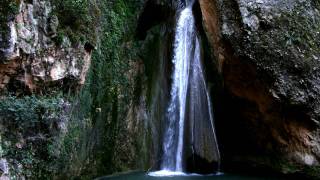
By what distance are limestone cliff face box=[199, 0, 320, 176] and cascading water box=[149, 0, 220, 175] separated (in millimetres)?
600

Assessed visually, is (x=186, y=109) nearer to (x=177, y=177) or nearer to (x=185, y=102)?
(x=185, y=102)

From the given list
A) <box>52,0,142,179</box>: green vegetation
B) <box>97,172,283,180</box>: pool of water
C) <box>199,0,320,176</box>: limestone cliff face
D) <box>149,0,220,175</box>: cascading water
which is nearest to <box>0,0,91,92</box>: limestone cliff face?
<box>52,0,142,179</box>: green vegetation

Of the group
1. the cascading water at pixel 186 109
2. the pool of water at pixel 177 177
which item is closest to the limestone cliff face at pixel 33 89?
the pool of water at pixel 177 177

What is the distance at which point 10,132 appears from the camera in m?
7.81

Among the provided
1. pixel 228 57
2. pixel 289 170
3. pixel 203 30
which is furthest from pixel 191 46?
pixel 289 170

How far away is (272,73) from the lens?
35.0ft

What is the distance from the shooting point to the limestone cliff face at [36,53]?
307 inches

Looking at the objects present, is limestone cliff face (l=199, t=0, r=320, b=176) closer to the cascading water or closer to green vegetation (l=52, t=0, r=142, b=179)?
the cascading water

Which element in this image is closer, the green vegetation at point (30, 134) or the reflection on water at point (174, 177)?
the green vegetation at point (30, 134)

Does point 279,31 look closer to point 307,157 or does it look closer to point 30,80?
point 307,157

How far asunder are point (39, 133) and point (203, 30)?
5.57 metres

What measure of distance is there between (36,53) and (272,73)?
5.37 metres

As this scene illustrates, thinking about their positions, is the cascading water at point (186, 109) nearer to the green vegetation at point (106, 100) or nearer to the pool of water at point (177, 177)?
the pool of water at point (177, 177)

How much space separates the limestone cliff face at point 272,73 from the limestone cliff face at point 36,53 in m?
3.89
